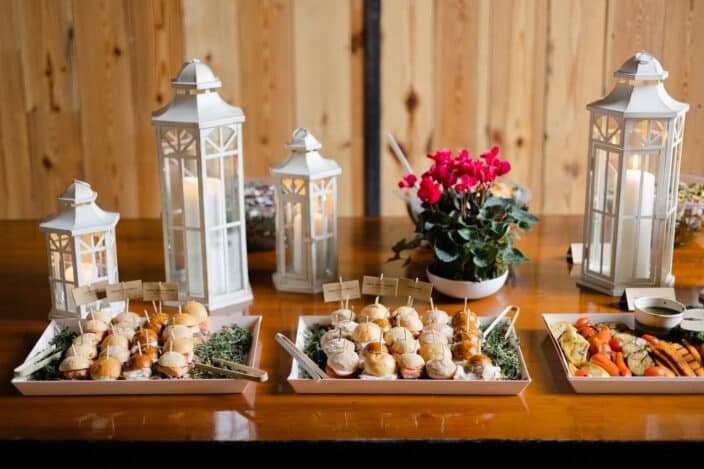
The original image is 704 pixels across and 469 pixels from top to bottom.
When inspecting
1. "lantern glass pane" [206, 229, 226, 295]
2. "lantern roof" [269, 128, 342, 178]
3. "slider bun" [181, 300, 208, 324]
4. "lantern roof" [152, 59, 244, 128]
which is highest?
"lantern roof" [152, 59, 244, 128]

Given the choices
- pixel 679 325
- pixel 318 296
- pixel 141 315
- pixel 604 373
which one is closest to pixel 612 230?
pixel 679 325

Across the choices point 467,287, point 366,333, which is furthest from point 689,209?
point 366,333

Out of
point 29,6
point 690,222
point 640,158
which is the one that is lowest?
point 690,222

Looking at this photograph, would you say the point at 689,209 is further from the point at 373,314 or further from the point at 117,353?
the point at 117,353

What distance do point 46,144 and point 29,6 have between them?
516 mm

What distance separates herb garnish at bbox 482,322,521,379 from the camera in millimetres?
1554

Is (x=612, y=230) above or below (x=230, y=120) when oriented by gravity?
below

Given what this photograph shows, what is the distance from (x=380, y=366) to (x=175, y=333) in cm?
39

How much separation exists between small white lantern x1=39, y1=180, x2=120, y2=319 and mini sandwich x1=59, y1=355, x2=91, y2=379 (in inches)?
11.1

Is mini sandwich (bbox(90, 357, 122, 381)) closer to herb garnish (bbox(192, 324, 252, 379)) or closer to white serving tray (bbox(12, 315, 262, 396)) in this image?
white serving tray (bbox(12, 315, 262, 396))

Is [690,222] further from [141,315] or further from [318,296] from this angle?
[141,315]

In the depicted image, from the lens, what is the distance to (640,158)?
1.88 meters

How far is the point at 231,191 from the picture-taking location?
1.91m

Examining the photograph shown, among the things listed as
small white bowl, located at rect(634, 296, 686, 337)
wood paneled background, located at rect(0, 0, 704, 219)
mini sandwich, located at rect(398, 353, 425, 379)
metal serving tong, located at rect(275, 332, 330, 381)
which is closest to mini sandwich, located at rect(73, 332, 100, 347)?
metal serving tong, located at rect(275, 332, 330, 381)
